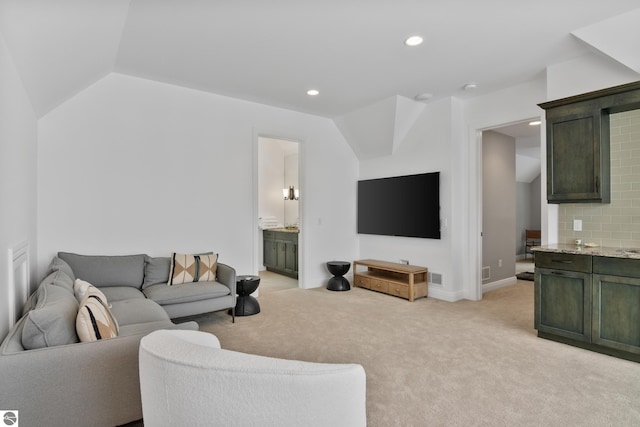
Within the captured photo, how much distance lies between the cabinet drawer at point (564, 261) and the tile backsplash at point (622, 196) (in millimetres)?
570

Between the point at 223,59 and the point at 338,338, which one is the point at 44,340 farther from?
the point at 223,59

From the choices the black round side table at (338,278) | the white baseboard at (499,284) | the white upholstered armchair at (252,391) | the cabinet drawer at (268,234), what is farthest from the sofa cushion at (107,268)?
the white baseboard at (499,284)

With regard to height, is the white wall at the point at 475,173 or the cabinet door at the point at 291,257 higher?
the white wall at the point at 475,173

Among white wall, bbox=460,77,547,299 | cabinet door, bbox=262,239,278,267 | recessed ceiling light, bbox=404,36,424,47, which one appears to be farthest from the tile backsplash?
cabinet door, bbox=262,239,278,267

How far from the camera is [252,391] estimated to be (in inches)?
36.1

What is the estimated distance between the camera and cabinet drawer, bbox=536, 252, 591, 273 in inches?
115

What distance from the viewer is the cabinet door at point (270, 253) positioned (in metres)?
6.66

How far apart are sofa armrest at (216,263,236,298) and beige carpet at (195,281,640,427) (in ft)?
1.36

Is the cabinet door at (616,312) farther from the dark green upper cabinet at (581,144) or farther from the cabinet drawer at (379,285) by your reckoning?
the cabinet drawer at (379,285)

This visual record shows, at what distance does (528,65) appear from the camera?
3.59m

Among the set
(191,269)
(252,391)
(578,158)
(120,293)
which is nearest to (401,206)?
(578,158)

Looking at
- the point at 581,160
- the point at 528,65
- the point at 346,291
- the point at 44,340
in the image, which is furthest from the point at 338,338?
the point at 528,65

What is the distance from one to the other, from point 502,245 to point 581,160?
103 inches

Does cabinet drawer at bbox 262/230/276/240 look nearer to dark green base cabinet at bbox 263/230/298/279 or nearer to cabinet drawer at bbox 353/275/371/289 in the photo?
dark green base cabinet at bbox 263/230/298/279
